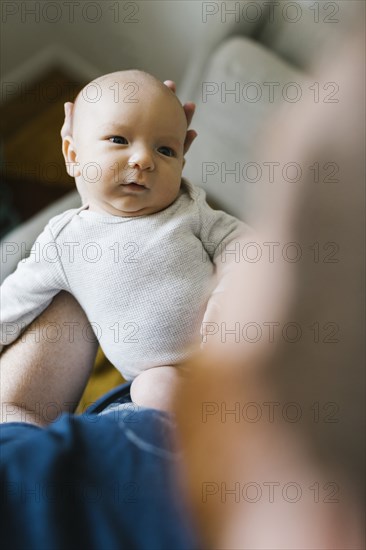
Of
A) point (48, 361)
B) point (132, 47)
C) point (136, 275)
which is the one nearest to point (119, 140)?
point (136, 275)

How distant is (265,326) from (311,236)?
0.05 meters

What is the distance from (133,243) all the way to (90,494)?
0.68 feet

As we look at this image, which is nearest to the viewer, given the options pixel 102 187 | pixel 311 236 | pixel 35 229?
pixel 311 236

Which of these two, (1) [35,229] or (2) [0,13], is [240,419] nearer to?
(1) [35,229]

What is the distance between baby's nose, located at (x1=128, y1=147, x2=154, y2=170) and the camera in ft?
1.24

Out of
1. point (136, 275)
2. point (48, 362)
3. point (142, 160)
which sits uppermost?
point (142, 160)

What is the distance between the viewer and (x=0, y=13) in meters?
0.63

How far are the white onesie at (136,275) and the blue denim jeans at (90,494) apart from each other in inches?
5.0

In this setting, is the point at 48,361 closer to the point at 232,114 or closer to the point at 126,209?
the point at 126,209

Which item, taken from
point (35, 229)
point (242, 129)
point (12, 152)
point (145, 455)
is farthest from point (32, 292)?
point (12, 152)

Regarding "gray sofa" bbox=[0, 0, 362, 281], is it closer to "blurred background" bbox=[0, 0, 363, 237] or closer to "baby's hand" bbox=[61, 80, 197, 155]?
"blurred background" bbox=[0, 0, 363, 237]

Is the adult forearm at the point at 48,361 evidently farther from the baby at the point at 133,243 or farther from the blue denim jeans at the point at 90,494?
the blue denim jeans at the point at 90,494

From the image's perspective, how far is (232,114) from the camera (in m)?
0.63

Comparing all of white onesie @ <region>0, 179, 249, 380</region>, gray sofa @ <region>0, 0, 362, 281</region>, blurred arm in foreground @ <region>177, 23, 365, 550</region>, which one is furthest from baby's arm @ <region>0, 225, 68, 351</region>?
blurred arm in foreground @ <region>177, 23, 365, 550</region>
